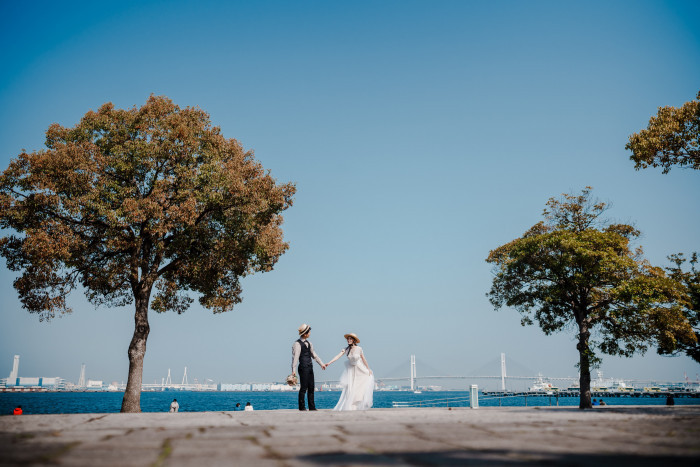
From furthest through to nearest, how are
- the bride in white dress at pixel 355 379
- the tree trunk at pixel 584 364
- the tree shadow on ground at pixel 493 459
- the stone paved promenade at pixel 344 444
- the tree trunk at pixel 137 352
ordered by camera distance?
1. the tree trunk at pixel 584 364
2. the tree trunk at pixel 137 352
3. the bride in white dress at pixel 355 379
4. the stone paved promenade at pixel 344 444
5. the tree shadow on ground at pixel 493 459

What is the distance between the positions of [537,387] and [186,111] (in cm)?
19590

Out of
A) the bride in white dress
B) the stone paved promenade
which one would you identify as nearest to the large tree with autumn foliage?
the bride in white dress

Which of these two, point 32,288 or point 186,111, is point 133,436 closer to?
point 32,288

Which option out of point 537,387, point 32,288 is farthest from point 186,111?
point 537,387

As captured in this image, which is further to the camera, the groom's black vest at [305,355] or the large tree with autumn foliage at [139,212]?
the large tree with autumn foliage at [139,212]

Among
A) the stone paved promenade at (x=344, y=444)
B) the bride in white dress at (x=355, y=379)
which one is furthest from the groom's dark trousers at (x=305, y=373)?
the stone paved promenade at (x=344, y=444)

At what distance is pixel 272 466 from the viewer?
3098 mm

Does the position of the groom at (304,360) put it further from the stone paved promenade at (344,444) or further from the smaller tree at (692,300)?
the smaller tree at (692,300)

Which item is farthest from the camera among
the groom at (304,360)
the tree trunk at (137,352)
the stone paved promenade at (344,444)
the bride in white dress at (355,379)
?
the tree trunk at (137,352)

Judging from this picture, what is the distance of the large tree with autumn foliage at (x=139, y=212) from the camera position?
15.1 meters

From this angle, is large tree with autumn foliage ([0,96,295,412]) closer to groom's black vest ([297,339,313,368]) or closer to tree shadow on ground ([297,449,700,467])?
groom's black vest ([297,339,313,368])

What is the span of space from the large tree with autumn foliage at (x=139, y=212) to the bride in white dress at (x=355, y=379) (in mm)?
5988

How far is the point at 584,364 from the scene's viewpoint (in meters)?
17.8

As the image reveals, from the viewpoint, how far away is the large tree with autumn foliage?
15.1 m
